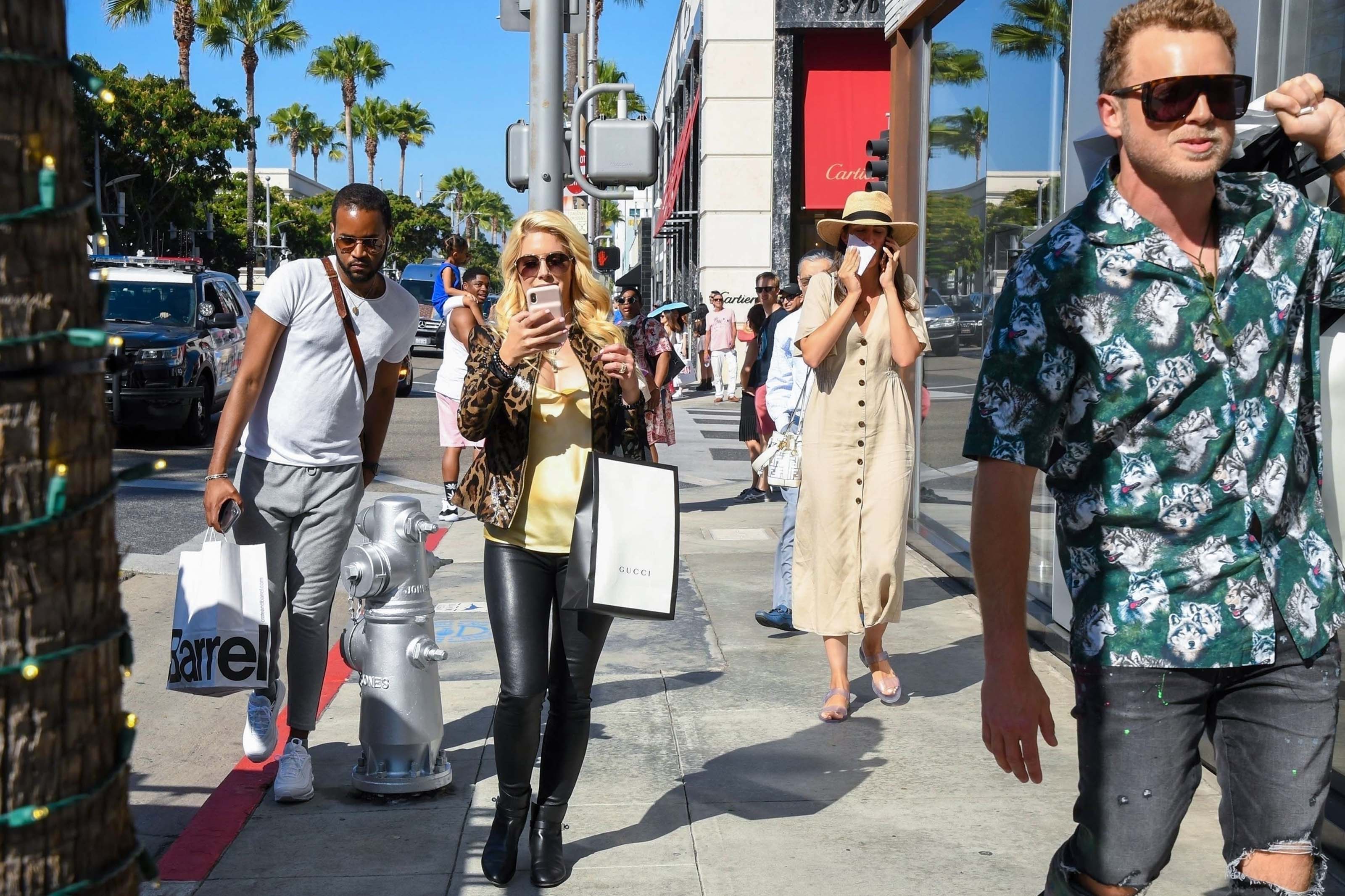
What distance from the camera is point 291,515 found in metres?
4.80

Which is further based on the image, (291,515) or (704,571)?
(704,571)

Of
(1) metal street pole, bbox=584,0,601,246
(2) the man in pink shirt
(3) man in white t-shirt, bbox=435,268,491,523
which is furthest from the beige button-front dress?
(2) the man in pink shirt

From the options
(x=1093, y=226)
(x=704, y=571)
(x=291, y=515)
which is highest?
(x=1093, y=226)

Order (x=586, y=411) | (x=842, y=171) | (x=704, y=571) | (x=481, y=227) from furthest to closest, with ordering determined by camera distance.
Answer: (x=481, y=227) < (x=842, y=171) < (x=704, y=571) < (x=586, y=411)

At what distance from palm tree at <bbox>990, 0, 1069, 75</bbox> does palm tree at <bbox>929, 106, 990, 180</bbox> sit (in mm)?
497

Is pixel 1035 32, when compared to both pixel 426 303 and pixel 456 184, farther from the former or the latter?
pixel 456 184

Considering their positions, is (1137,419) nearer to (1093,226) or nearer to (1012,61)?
(1093,226)

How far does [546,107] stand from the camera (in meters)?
7.27

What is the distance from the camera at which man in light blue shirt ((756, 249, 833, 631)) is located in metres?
6.79

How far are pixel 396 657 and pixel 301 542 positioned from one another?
1.65 ft

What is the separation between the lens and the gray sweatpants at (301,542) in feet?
15.6

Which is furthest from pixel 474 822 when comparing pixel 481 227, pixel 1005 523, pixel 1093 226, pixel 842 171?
pixel 481 227

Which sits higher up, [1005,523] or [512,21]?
[512,21]

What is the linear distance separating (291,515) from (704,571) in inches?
183
